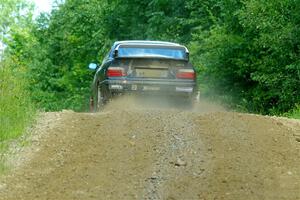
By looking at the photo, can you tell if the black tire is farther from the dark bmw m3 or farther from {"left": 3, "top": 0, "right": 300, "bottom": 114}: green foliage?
{"left": 3, "top": 0, "right": 300, "bottom": 114}: green foliage

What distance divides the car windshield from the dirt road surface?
291 centimetres

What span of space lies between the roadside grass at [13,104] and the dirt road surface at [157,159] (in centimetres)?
28

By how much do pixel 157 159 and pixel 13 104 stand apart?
3.17 meters

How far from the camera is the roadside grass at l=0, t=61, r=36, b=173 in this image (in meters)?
10.4

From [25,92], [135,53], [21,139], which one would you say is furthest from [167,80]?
[21,139]

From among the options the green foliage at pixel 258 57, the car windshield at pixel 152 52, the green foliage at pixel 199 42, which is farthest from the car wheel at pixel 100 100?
the green foliage at pixel 258 57

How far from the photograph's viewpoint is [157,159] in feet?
29.0

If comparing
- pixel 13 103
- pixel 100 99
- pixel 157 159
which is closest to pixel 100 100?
pixel 100 99

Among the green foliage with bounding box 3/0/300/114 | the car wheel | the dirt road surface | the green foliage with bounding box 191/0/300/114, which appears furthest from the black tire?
the green foliage with bounding box 191/0/300/114

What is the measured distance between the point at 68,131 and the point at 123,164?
216 cm

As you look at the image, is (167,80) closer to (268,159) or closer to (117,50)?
(117,50)

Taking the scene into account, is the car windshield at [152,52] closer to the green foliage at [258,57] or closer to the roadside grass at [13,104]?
the roadside grass at [13,104]

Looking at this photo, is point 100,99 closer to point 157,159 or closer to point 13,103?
point 13,103

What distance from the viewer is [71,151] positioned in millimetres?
9320
